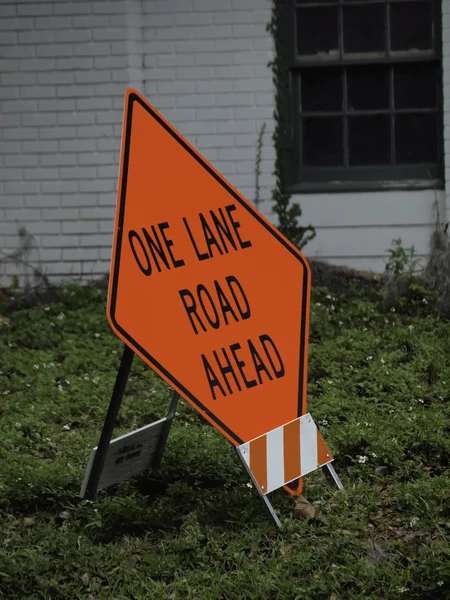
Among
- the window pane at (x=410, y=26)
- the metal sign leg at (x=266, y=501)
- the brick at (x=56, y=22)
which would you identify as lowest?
the metal sign leg at (x=266, y=501)

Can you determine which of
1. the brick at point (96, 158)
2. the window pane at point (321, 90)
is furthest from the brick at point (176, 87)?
the window pane at point (321, 90)

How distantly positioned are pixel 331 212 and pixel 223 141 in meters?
1.10

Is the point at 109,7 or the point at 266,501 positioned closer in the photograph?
the point at 266,501

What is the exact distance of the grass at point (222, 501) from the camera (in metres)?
3.57

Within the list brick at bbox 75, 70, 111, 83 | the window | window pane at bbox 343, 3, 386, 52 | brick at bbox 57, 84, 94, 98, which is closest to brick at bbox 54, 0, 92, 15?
brick at bbox 75, 70, 111, 83

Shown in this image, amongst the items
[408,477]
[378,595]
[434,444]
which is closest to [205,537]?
[378,595]

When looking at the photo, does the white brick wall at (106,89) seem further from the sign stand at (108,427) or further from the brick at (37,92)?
the sign stand at (108,427)

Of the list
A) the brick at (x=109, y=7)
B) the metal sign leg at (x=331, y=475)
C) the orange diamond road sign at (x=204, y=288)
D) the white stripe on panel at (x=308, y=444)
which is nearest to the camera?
the orange diamond road sign at (x=204, y=288)

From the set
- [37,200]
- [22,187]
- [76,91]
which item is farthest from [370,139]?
[22,187]

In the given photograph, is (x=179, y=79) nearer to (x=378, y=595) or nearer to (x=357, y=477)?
(x=357, y=477)

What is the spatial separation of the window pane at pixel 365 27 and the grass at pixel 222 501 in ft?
9.72

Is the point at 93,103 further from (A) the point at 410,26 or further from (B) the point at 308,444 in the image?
(B) the point at 308,444

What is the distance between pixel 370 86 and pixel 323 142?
2.03ft

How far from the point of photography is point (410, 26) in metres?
8.05
